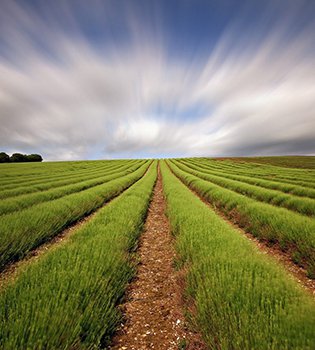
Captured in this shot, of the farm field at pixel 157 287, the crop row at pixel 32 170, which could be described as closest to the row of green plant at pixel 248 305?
the farm field at pixel 157 287

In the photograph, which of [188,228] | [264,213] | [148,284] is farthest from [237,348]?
[264,213]

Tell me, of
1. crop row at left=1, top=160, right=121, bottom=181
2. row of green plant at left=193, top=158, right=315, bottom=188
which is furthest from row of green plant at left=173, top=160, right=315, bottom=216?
crop row at left=1, top=160, right=121, bottom=181

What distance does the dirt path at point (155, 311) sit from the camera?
2633 mm

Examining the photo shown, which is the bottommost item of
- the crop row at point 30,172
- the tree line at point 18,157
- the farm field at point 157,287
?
the farm field at point 157,287

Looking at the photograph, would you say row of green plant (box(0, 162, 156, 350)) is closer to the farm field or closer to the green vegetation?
the farm field

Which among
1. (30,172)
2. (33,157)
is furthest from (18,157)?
(30,172)

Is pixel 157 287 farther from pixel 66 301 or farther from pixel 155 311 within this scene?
pixel 66 301

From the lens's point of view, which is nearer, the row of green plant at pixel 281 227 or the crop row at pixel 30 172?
the row of green plant at pixel 281 227

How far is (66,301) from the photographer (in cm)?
259

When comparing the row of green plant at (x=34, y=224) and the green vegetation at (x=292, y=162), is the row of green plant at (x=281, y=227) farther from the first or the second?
the green vegetation at (x=292, y=162)

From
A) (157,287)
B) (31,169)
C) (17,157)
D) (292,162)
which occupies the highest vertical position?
(17,157)

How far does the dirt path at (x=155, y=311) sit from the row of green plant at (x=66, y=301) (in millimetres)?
230

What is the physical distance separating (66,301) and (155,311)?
1.45 meters

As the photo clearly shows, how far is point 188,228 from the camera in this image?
18.6 feet
